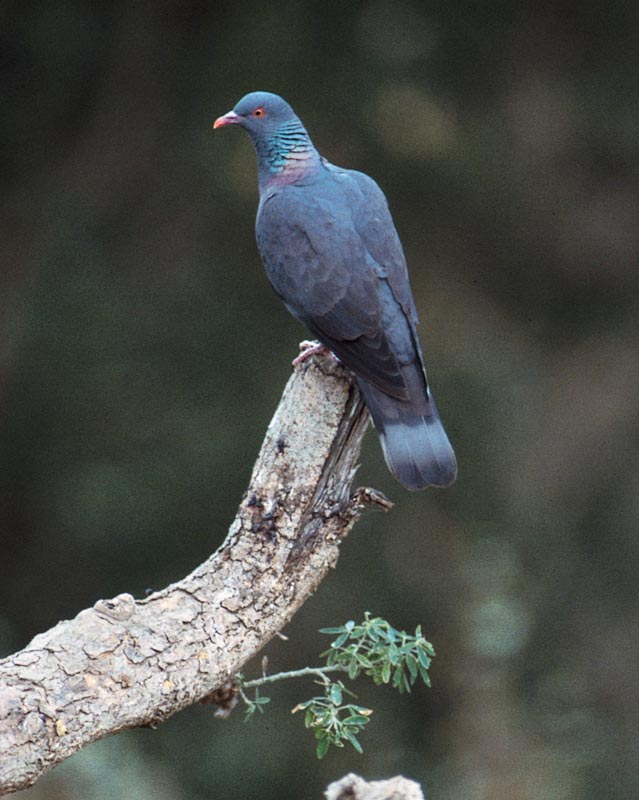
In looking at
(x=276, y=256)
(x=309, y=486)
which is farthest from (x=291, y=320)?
(x=309, y=486)

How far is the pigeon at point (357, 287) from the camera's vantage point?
3748 mm

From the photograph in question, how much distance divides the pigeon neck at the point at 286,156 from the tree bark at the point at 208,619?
951 mm

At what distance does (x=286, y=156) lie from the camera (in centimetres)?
438

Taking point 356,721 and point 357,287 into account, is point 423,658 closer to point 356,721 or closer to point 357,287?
point 356,721

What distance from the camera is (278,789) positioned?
619 centimetres

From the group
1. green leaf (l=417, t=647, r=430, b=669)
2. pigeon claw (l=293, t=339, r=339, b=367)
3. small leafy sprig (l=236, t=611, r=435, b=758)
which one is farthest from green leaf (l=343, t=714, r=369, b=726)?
pigeon claw (l=293, t=339, r=339, b=367)

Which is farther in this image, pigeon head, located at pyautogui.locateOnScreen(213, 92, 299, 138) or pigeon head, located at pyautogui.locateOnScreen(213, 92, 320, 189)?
pigeon head, located at pyautogui.locateOnScreen(213, 92, 299, 138)

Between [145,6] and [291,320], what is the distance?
1512 millimetres

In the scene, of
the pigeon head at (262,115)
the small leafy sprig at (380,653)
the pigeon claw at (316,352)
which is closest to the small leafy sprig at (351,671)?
the small leafy sprig at (380,653)

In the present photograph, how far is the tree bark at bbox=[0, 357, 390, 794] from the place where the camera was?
278cm

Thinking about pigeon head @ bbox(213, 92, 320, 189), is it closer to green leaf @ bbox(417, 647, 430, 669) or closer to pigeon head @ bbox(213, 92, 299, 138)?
pigeon head @ bbox(213, 92, 299, 138)

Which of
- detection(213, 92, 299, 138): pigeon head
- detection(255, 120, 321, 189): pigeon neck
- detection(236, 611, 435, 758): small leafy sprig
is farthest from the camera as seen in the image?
detection(213, 92, 299, 138): pigeon head

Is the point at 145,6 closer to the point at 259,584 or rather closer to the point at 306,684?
the point at 306,684

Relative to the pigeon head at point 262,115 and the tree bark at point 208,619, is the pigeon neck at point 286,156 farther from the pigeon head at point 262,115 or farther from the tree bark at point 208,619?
the tree bark at point 208,619
